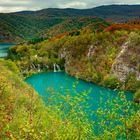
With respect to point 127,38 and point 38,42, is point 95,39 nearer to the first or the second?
point 127,38

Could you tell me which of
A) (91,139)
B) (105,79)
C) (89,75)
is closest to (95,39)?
(89,75)

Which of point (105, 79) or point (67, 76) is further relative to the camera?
point (67, 76)

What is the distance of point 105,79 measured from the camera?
7412cm

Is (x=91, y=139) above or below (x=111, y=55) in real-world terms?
above

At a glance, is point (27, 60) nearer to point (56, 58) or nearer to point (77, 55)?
point (56, 58)

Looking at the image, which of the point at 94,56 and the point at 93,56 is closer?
the point at 94,56

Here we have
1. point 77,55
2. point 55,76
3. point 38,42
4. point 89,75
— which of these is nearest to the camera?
point 89,75

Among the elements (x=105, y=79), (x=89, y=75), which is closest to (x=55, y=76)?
(x=89, y=75)

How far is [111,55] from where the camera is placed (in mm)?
83125

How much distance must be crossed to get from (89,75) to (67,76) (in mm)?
8299

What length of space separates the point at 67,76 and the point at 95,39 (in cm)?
1188

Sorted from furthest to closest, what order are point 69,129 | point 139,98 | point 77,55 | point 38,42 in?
1. point 38,42
2. point 77,55
3. point 139,98
4. point 69,129

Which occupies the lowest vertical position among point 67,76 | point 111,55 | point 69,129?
point 67,76

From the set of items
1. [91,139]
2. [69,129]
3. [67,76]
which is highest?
[69,129]
